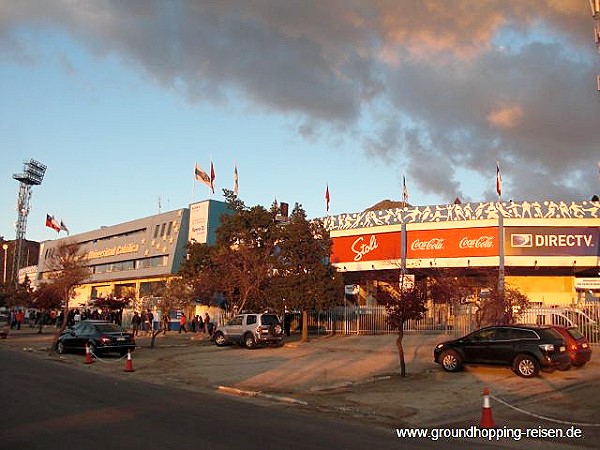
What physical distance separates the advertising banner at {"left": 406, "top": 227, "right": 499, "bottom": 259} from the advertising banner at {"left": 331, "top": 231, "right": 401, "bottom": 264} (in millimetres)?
1039

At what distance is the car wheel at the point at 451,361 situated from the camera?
19.6 metres

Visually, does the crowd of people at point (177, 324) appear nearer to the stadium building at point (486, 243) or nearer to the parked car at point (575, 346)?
the stadium building at point (486, 243)

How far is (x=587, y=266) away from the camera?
37.9 meters

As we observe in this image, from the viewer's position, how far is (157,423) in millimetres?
10578

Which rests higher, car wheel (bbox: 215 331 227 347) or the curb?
car wheel (bbox: 215 331 227 347)

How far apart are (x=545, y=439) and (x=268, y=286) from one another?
26.0 meters

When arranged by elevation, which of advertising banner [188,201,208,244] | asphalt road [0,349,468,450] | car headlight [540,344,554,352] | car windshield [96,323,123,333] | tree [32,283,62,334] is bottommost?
asphalt road [0,349,468,450]

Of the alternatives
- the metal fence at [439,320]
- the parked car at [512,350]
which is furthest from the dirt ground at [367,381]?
the metal fence at [439,320]

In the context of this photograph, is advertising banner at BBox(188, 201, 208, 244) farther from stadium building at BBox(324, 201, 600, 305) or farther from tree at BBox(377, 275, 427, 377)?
tree at BBox(377, 275, 427, 377)

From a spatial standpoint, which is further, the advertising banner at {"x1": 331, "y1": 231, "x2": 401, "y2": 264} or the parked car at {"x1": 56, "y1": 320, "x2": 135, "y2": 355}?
the advertising banner at {"x1": 331, "y1": 231, "x2": 401, "y2": 264}

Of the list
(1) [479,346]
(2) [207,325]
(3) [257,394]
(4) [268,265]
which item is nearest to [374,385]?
(3) [257,394]

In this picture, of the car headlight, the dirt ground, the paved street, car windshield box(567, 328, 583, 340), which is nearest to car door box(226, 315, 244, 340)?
the dirt ground

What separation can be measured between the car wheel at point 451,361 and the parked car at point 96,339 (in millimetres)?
13825

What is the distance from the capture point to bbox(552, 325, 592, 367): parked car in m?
18.7
